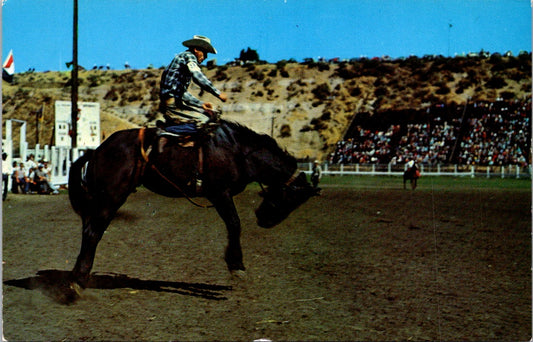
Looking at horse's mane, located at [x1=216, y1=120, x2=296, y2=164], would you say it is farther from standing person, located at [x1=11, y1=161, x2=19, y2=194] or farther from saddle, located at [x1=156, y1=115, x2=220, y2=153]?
standing person, located at [x1=11, y1=161, x2=19, y2=194]

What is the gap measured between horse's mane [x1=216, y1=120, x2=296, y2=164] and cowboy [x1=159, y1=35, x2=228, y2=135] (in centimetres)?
31

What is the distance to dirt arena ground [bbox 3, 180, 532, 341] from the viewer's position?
194 inches

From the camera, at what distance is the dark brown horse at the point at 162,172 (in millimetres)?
5992

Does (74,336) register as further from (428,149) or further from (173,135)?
(428,149)

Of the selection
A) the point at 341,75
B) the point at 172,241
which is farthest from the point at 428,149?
the point at 341,75

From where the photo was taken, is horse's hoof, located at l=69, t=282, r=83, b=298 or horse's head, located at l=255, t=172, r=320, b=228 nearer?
horse's hoof, located at l=69, t=282, r=83, b=298

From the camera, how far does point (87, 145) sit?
16547 mm

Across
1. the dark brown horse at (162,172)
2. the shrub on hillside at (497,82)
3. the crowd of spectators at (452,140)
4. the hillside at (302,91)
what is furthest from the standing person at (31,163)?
the shrub on hillside at (497,82)

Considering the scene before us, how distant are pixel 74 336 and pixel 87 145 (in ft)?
41.4

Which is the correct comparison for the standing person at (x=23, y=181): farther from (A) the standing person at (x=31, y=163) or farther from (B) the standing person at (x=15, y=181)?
(A) the standing person at (x=31, y=163)

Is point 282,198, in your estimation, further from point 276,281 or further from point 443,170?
point 443,170

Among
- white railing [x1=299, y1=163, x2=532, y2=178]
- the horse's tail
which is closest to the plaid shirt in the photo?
the horse's tail

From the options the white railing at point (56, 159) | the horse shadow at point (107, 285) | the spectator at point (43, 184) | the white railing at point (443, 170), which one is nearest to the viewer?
the horse shadow at point (107, 285)

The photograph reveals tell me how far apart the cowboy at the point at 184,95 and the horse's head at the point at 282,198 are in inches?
51.7
